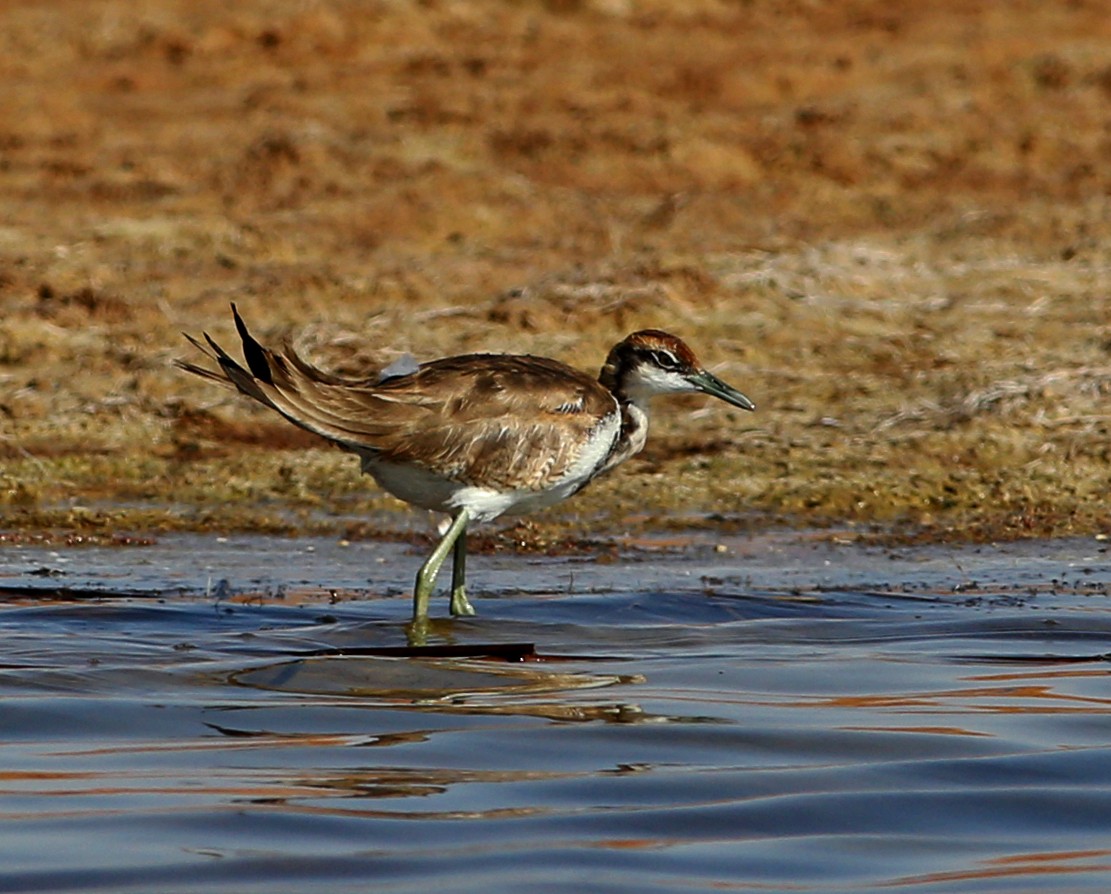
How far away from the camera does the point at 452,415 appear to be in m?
9.85

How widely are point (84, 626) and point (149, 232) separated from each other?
11.7 metres

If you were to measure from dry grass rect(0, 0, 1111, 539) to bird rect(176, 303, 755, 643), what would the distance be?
2.72 meters

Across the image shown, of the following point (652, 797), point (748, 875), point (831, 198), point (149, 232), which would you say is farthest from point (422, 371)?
point (831, 198)

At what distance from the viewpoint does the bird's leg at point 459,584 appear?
391 inches

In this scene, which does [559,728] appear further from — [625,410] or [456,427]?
[625,410]

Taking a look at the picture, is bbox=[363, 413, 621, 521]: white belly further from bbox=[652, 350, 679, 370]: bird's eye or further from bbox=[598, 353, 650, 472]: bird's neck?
bbox=[652, 350, 679, 370]: bird's eye

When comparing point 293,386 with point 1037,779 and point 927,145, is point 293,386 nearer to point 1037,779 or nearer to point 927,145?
point 1037,779

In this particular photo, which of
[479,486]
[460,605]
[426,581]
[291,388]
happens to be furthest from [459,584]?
[291,388]

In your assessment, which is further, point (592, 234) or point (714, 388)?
point (592, 234)

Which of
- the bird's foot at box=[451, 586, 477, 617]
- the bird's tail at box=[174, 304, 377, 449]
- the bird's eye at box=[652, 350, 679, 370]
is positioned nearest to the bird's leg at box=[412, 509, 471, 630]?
the bird's foot at box=[451, 586, 477, 617]

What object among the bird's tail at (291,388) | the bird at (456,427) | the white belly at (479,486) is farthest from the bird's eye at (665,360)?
the bird's tail at (291,388)

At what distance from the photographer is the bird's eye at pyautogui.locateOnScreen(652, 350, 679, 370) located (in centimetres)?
1072

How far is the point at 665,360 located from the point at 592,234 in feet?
34.4

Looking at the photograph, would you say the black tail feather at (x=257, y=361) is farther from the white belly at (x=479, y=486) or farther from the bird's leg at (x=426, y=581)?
the bird's leg at (x=426, y=581)
